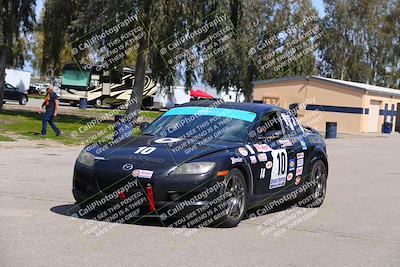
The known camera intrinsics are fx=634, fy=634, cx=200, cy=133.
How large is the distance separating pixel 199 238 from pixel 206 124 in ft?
6.75

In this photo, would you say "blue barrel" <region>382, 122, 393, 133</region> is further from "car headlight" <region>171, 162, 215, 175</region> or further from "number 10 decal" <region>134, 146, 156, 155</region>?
"car headlight" <region>171, 162, 215, 175</region>

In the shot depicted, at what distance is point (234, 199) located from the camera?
7.71 m

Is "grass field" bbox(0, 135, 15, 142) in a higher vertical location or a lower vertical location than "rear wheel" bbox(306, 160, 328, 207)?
lower

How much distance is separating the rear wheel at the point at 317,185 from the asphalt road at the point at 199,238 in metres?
0.19

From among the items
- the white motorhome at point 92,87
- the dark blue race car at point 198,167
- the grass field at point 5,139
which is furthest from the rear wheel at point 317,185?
the white motorhome at point 92,87

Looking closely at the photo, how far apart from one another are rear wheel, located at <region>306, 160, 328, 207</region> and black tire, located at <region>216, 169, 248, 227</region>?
7.49 feet

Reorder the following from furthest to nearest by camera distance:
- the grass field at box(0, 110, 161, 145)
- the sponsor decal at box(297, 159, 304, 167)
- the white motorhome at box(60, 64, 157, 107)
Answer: the white motorhome at box(60, 64, 157, 107)
the grass field at box(0, 110, 161, 145)
the sponsor decal at box(297, 159, 304, 167)

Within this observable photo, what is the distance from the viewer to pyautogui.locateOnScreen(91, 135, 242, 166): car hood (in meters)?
7.38

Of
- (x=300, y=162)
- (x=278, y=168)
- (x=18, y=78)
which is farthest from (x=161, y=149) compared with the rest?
(x=18, y=78)

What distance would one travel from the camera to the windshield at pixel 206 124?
27.5 ft

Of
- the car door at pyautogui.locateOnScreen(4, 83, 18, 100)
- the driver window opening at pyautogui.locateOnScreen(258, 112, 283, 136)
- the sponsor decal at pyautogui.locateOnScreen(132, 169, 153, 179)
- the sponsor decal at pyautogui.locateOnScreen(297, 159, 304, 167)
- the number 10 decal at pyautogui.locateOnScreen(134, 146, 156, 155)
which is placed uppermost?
the driver window opening at pyautogui.locateOnScreen(258, 112, 283, 136)

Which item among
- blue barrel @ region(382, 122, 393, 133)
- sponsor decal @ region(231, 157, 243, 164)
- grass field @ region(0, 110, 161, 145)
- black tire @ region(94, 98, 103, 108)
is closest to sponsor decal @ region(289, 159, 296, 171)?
sponsor decal @ region(231, 157, 243, 164)

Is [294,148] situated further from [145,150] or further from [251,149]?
[145,150]

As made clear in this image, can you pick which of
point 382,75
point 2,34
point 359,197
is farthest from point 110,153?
point 382,75
